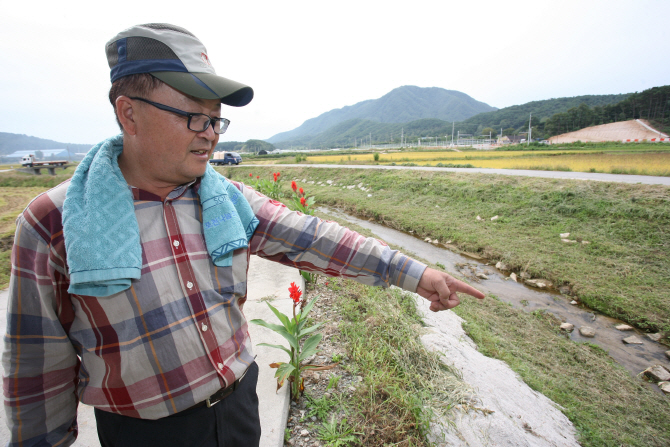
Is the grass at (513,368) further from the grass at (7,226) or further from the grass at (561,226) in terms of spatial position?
the grass at (7,226)

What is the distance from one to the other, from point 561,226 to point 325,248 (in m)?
8.72

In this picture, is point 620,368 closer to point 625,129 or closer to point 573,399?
point 573,399

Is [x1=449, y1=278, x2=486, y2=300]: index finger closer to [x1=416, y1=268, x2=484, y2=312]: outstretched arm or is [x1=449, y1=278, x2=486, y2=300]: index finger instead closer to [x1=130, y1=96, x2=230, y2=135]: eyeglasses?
[x1=416, y1=268, x2=484, y2=312]: outstretched arm

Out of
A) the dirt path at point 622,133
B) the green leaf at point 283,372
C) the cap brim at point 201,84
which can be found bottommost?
the green leaf at point 283,372

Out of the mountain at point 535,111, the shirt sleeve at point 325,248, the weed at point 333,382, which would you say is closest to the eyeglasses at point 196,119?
the shirt sleeve at point 325,248

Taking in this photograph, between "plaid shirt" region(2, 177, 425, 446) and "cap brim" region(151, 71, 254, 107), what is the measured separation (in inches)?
13.2

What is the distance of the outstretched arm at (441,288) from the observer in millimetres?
1263

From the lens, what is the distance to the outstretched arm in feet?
4.14

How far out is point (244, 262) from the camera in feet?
3.71

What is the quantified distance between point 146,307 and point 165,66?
2.42 ft

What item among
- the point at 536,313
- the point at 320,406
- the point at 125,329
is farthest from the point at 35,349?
the point at 536,313

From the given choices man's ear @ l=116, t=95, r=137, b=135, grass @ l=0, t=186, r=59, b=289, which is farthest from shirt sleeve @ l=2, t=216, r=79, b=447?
grass @ l=0, t=186, r=59, b=289

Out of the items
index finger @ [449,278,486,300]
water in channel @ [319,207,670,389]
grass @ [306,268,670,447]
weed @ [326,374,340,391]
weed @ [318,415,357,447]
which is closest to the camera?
index finger @ [449,278,486,300]

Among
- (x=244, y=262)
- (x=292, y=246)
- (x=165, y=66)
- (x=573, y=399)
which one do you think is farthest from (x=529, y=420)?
(x=165, y=66)
